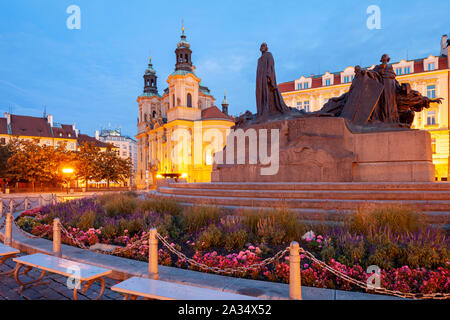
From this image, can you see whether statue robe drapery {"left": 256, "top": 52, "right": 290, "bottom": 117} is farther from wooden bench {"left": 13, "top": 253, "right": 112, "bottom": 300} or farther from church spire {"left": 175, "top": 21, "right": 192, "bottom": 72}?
church spire {"left": 175, "top": 21, "right": 192, "bottom": 72}

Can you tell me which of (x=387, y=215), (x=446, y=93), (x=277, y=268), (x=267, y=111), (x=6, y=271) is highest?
(x=446, y=93)

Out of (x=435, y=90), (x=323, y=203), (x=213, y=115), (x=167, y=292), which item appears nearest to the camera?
(x=167, y=292)

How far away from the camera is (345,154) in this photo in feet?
35.0

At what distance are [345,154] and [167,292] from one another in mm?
9084

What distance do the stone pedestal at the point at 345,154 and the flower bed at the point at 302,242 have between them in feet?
13.7

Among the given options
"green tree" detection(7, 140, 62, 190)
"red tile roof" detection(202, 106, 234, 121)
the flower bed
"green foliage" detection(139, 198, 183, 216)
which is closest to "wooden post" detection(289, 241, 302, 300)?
the flower bed

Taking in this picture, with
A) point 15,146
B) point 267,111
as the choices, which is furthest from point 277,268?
point 15,146

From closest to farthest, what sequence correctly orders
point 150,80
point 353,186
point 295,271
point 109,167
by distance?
point 295,271
point 353,186
point 109,167
point 150,80

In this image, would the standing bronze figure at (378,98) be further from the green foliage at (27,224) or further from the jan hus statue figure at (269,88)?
the green foliage at (27,224)

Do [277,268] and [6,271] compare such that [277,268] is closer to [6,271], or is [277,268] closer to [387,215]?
[387,215]

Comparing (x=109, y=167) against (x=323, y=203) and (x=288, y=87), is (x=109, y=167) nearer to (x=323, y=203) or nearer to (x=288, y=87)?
(x=288, y=87)

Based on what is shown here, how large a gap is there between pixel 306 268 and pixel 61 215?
29.3ft

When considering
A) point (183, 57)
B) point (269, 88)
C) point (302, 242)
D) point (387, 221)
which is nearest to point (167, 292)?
point (302, 242)

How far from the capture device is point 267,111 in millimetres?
13844
